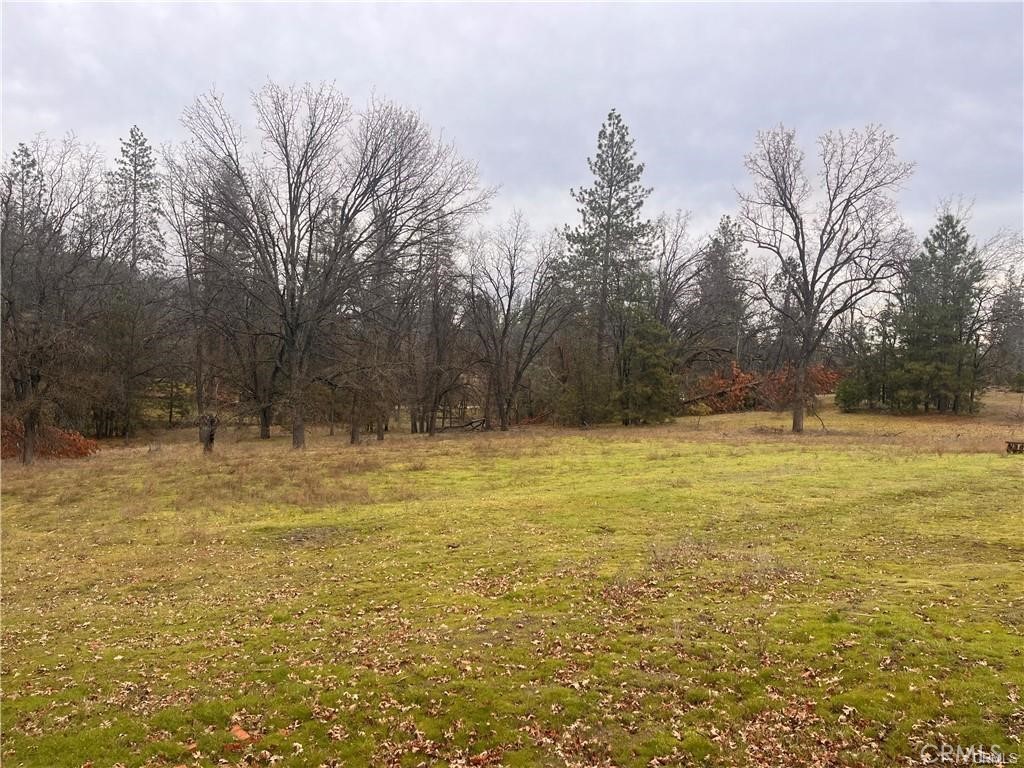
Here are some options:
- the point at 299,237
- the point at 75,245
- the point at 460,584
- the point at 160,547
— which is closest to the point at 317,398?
the point at 299,237

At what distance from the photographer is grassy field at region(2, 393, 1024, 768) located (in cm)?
502

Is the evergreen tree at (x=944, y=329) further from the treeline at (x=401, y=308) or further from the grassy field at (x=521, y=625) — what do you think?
the grassy field at (x=521, y=625)

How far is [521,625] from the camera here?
7258mm

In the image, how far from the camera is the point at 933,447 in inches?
869

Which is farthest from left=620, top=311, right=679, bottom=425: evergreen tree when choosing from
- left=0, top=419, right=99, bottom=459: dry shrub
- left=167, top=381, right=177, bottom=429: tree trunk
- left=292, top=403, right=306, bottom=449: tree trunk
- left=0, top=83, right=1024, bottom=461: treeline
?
left=167, top=381, right=177, bottom=429: tree trunk

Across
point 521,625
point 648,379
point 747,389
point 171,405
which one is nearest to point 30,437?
point 171,405

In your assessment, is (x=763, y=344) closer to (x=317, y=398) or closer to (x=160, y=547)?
(x=317, y=398)

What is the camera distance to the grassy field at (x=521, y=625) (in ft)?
16.5

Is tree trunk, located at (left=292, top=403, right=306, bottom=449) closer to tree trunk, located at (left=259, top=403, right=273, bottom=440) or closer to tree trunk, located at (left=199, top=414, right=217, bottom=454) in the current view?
tree trunk, located at (left=199, top=414, right=217, bottom=454)

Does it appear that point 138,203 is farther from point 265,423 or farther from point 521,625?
point 521,625

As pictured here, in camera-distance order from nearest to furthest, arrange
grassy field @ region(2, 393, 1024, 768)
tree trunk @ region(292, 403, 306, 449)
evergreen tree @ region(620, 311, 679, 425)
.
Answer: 1. grassy field @ region(2, 393, 1024, 768)
2. tree trunk @ region(292, 403, 306, 449)
3. evergreen tree @ region(620, 311, 679, 425)

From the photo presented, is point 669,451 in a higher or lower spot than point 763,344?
lower

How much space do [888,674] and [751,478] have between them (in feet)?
37.0

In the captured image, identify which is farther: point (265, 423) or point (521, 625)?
point (265, 423)
